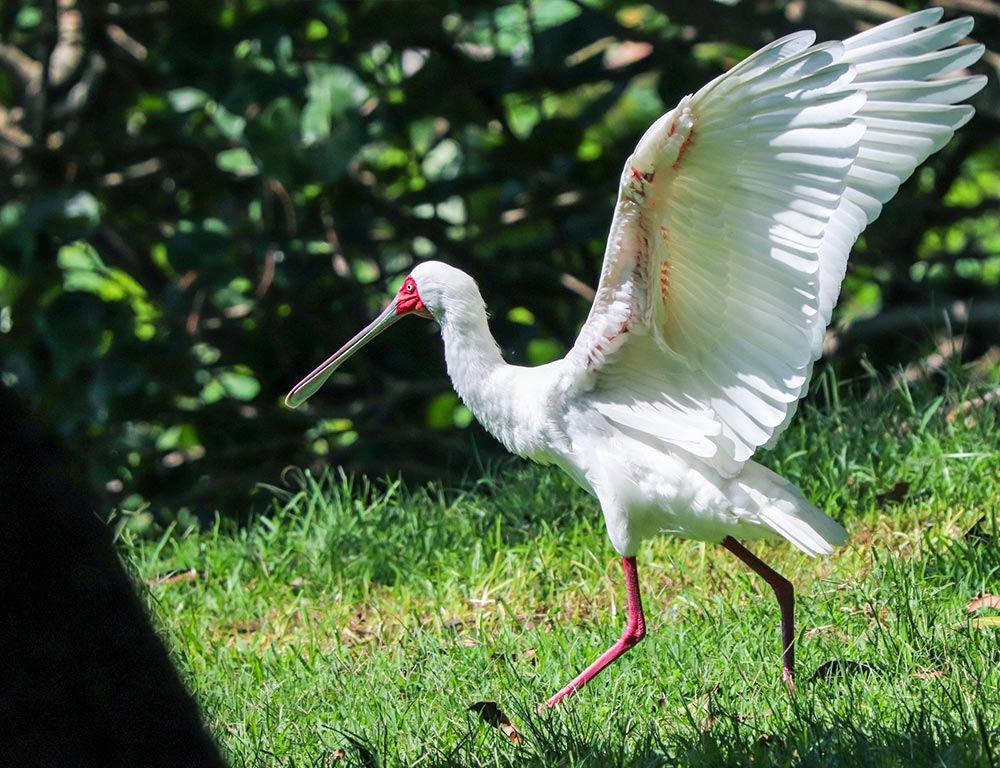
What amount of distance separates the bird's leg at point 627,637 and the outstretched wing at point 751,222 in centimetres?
38

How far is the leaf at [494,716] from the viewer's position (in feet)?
10.3

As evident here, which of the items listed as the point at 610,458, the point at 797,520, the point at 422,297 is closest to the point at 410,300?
the point at 422,297

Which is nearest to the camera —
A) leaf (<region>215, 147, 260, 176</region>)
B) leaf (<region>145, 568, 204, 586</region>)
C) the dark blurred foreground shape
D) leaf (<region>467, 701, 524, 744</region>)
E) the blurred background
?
the dark blurred foreground shape

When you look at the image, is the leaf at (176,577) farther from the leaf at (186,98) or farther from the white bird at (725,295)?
the leaf at (186,98)

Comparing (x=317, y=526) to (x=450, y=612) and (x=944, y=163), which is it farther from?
(x=944, y=163)

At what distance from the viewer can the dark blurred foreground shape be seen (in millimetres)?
1732

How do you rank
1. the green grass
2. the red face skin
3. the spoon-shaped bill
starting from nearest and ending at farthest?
the green grass, the red face skin, the spoon-shaped bill

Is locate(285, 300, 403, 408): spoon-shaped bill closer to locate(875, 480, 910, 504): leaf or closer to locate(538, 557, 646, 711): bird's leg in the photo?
locate(538, 557, 646, 711): bird's leg

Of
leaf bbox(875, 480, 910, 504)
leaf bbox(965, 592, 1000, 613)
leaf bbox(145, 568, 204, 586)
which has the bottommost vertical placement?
leaf bbox(145, 568, 204, 586)

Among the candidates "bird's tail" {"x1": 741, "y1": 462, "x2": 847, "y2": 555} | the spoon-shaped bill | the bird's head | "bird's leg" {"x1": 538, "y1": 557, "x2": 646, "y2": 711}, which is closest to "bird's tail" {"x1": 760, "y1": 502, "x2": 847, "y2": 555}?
"bird's tail" {"x1": 741, "y1": 462, "x2": 847, "y2": 555}

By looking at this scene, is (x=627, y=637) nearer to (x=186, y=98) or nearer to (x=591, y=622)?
(x=591, y=622)

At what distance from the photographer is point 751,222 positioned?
3.14 metres

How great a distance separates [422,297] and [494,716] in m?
1.26

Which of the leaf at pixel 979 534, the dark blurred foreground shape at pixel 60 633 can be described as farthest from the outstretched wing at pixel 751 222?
the dark blurred foreground shape at pixel 60 633
